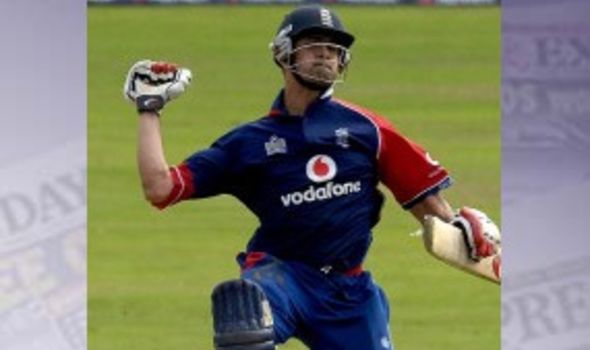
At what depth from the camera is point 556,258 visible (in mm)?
11117

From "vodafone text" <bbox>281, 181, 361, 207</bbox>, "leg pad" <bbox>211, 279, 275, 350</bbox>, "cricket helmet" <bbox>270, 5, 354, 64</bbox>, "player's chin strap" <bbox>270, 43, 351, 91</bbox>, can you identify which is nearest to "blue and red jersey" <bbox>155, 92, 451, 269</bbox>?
"vodafone text" <bbox>281, 181, 361, 207</bbox>

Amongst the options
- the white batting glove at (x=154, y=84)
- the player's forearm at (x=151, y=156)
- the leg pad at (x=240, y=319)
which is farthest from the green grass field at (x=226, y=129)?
the leg pad at (x=240, y=319)

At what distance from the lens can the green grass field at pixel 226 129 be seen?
1322cm

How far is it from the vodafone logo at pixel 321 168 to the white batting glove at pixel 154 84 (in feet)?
1.71

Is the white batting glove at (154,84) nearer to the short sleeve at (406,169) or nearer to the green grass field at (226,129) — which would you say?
the short sleeve at (406,169)

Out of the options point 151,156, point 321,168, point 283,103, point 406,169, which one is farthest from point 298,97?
point 151,156

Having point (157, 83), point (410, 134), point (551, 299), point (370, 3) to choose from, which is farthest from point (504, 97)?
point (370, 3)

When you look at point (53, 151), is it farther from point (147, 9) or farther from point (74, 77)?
point (147, 9)

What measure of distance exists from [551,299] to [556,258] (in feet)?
1.38

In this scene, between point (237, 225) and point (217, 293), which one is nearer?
point (217, 293)

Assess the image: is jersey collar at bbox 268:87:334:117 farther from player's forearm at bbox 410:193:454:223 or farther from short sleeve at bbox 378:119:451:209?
player's forearm at bbox 410:193:454:223

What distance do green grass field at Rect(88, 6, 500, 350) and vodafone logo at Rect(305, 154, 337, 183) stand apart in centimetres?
348

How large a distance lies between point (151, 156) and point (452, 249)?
116 cm

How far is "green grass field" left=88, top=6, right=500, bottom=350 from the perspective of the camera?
43.4ft
